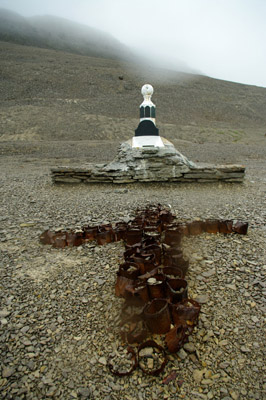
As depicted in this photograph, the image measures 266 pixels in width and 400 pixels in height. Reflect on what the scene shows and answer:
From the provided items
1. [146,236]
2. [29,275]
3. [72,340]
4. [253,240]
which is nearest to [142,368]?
[72,340]

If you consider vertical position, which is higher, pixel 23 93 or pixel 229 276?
pixel 23 93

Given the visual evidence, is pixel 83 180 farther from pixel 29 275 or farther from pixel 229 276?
pixel 229 276

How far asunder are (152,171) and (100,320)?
19.4 ft

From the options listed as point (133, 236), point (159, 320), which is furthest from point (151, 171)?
point (159, 320)

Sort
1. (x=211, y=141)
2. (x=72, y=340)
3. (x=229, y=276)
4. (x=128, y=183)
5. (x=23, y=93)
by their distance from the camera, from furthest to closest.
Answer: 1. (x=23, y=93)
2. (x=211, y=141)
3. (x=128, y=183)
4. (x=229, y=276)
5. (x=72, y=340)

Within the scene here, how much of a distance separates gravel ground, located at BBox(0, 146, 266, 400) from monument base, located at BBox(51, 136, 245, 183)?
291cm

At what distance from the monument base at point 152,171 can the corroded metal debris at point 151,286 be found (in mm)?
3799

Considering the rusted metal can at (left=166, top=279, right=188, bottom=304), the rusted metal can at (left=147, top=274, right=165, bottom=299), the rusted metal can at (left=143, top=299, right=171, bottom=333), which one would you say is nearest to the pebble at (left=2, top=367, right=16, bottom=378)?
Answer: the rusted metal can at (left=143, top=299, right=171, bottom=333)

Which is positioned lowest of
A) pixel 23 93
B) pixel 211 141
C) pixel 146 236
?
pixel 211 141

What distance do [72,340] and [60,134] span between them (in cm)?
2416

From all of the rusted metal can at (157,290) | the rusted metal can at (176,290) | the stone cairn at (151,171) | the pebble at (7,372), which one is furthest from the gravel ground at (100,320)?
the stone cairn at (151,171)

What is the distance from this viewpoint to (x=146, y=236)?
13.1ft

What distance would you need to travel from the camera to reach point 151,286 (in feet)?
8.56

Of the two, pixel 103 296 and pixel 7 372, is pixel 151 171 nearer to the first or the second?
pixel 103 296
